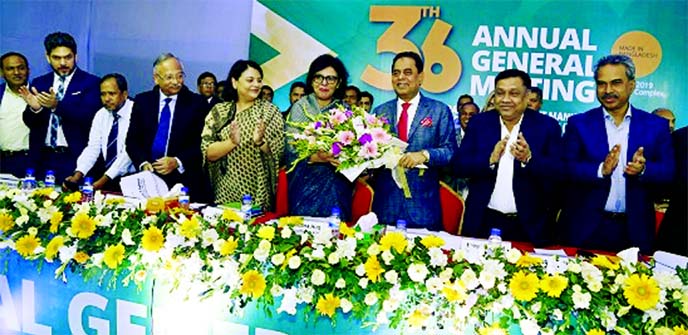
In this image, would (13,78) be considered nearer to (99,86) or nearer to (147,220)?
(99,86)

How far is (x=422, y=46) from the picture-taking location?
12.7 ft

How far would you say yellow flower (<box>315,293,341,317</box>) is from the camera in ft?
7.19

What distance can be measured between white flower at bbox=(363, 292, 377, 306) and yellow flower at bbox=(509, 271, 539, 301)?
462 millimetres

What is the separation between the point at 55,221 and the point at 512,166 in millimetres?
2285

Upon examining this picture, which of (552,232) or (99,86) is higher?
(99,86)

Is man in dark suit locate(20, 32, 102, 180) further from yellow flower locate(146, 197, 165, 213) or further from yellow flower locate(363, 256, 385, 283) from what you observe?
yellow flower locate(363, 256, 385, 283)

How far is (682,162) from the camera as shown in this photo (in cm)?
335

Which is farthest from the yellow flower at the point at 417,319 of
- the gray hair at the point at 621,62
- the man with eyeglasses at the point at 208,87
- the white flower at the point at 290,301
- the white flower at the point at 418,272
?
the man with eyeglasses at the point at 208,87

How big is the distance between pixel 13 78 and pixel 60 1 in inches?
25.7

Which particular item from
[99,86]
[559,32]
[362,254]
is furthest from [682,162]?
[99,86]

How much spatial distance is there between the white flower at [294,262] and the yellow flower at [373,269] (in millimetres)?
246

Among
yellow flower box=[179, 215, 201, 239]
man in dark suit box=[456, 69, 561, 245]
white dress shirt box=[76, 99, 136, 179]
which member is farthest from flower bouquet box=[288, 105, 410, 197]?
white dress shirt box=[76, 99, 136, 179]

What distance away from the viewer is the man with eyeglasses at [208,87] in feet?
13.6

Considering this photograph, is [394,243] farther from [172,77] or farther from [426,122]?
[172,77]
